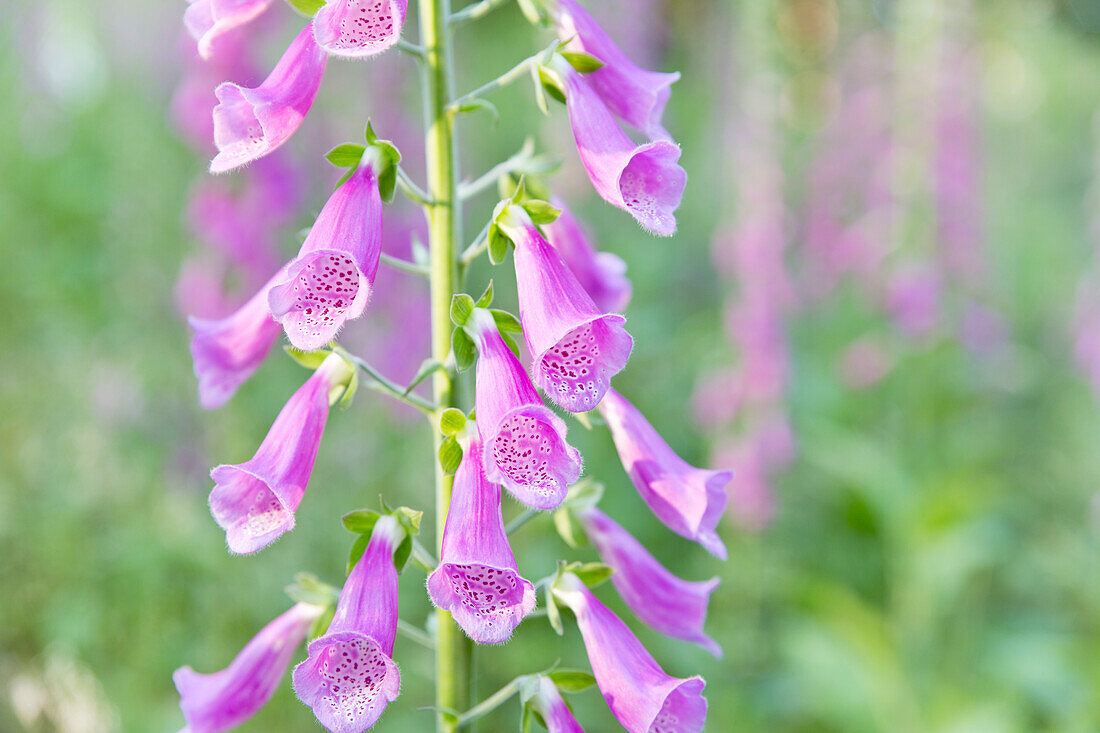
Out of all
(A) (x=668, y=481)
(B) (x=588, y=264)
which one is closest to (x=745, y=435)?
(B) (x=588, y=264)

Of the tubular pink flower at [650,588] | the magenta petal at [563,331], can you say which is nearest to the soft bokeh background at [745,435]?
the tubular pink flower at [650,588]

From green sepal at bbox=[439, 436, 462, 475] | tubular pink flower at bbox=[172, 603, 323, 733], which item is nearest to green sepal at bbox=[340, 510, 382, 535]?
green sepal at bbox=[439, 436, 462, 475]

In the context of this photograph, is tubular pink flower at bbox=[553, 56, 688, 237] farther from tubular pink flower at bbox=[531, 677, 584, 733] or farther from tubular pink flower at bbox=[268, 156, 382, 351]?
tubular pink flower at bbox=[531, 677, 584, 733]

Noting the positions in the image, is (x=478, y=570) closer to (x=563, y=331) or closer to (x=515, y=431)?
(x=515, y=431)

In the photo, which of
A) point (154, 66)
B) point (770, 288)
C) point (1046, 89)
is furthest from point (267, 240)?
point (1046, 89)

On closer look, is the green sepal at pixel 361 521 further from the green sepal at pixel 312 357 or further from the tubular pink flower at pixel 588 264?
the tubular pink flower at pixel 588 264

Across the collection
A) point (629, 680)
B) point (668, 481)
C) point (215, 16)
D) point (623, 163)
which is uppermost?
point (215, 16)
